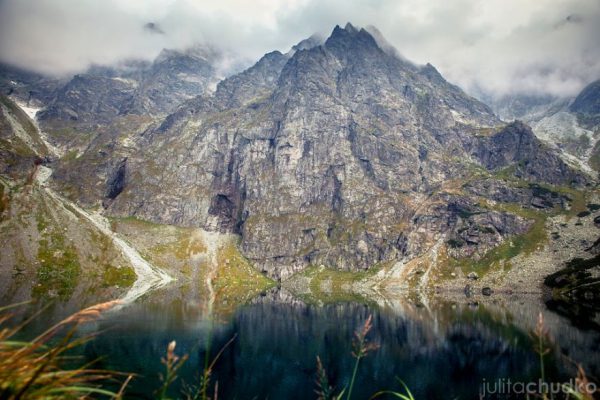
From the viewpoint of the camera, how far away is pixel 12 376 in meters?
3.83

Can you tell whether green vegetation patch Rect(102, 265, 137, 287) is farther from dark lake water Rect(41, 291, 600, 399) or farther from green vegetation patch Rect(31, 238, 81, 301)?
dark lake water Rect(41, 291, 600, 399)

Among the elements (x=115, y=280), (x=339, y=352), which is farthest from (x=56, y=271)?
(x=339, y=352)

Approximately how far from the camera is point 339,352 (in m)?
68.1

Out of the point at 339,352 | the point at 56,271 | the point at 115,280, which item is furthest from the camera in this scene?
the point at 115,280

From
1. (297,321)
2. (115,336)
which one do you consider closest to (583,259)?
(297,321)

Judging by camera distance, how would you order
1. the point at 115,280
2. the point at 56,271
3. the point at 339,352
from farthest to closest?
1. the point at 115,280
2. the point at 56,271
3. the point at 339,352

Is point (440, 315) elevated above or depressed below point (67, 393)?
below

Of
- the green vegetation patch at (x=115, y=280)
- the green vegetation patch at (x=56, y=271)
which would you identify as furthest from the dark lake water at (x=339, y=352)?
the green vegetation patch at (x=115, y=280)

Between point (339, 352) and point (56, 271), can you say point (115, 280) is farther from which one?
point (339, 352)

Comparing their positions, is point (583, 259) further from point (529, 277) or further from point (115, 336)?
point (115, 336)

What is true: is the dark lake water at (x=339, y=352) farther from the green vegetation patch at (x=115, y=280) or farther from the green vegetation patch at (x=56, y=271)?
the green vegetation patch at (x=115, y=280)

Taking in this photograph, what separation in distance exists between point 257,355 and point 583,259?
18569 centimetres

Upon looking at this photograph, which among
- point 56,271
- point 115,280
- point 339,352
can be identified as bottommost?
point 339,352

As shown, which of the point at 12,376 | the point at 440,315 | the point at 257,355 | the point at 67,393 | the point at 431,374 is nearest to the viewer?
the point at 12,376
